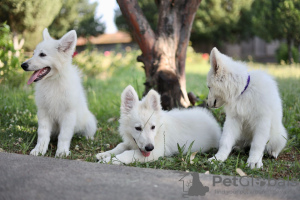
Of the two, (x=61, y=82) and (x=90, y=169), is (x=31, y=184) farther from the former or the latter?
(x=61, y=82)

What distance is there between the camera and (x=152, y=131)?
3.34m

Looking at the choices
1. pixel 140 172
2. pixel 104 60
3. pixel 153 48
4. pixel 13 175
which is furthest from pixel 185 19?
pixel 104 60

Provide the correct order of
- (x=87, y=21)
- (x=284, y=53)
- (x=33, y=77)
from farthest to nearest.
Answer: (x=87, y=21) < (x=284, y=53) < (x=33, y=77)

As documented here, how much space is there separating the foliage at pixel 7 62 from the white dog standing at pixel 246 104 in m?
3.59

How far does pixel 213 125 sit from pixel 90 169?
6.48 ft

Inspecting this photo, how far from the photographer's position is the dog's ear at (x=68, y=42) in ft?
12.5

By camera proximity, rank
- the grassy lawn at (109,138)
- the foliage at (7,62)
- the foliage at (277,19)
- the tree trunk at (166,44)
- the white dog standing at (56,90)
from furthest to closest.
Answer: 1. the foliage at (277,19)
2. the foliage at (7,62)
3. the tree trunk at (166,44)
4. the white dog standing at (56,90)
5. the grassy lawn at (109,138)

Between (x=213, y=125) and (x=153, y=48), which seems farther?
(x=153, y=48)

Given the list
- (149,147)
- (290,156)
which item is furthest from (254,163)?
(149,147)

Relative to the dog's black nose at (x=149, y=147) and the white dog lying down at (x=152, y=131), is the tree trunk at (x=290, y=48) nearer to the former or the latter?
the white dog lying down at (x=152, y=131)

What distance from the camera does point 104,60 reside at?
492 inches

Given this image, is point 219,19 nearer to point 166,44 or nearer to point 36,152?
point 166,44

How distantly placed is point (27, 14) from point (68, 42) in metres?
3.69

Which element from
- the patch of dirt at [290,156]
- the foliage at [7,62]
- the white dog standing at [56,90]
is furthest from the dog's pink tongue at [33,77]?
the patch of dirt at [290,156]
